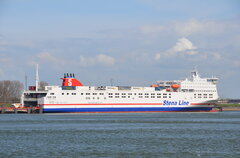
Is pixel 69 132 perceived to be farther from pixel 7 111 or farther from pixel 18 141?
pixel 7 111

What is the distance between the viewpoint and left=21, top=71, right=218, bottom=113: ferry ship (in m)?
74.2

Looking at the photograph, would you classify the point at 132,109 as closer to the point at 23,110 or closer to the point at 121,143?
the point at 23,110

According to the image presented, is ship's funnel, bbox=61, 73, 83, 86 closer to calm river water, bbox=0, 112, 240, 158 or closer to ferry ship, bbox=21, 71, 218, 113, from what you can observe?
ferry ship, bbox=21, 71, 218, 113

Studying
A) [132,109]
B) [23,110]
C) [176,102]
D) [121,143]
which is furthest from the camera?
[176,102]

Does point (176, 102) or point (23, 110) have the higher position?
point (176, 102)

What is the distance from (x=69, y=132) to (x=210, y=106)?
44.6 metres

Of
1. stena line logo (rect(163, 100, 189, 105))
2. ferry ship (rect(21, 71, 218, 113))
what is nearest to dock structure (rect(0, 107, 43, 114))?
ferry ship (rect(21, 71, 218, 113))

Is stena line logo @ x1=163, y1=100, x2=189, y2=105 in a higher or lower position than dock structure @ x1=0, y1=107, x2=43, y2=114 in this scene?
higher

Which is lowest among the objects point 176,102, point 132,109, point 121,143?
point 121,143

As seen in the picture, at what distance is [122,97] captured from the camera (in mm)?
77000

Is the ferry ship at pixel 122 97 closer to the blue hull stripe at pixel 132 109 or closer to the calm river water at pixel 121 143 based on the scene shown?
the blue hull stripe at pixel 132 109

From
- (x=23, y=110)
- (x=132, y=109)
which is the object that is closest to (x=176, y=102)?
(x=132, y=109)

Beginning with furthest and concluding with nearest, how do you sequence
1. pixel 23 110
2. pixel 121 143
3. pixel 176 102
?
1. pixel 176 102
2. pixel 23 110
3. pixel 121 143

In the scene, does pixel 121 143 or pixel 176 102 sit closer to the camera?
pixel 121 143
